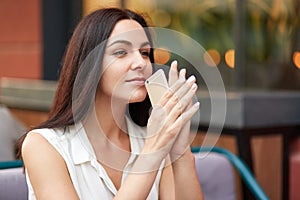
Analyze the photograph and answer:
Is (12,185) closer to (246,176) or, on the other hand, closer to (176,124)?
(176,124)

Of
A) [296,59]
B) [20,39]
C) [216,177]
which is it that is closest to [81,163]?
[216,177]

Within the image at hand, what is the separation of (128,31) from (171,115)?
0.35m

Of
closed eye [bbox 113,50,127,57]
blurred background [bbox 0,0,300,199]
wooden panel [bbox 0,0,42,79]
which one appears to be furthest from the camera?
wooden panel [bbox 0,0,42,79]

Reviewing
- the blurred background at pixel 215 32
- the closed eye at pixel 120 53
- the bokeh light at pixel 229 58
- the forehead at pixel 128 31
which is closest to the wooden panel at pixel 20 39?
the blurred background at pixel 215 32

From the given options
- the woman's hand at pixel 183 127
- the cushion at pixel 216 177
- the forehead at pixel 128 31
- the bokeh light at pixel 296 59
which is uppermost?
the forehead at pixel 128 31

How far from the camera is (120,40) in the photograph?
1953mm

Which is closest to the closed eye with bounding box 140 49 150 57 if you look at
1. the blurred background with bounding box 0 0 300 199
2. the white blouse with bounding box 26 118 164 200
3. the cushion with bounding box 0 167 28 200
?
the white blouse with bounding box 26 118 164 200

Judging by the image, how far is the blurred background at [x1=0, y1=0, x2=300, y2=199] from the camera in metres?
3.66

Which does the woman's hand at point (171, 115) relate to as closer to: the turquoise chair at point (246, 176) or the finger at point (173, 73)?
the finger at point (173, 73)

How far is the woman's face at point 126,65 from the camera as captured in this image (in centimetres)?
190

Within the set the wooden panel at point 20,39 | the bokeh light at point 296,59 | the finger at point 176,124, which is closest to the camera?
the finger at point 176,124

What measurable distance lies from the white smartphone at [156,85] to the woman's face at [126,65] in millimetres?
66

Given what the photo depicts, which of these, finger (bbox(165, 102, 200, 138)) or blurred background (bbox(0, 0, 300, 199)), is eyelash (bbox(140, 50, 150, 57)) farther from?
blurred background (bbox(0, 0, 300, 199))

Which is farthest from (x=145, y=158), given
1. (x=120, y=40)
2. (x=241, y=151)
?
(x=241, y=151)
